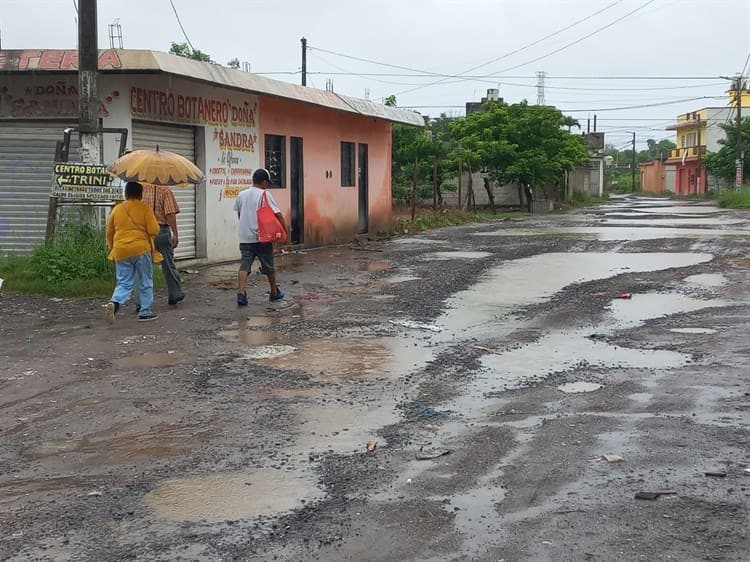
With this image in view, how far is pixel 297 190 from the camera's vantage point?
1948cm

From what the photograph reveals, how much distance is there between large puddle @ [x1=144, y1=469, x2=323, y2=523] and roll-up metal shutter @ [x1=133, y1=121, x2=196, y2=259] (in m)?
10.0

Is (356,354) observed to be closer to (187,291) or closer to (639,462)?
(639,462)

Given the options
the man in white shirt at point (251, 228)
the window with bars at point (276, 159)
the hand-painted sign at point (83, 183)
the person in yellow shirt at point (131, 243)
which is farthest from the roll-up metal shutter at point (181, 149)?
the person in yellow shirt at point (131, 243)

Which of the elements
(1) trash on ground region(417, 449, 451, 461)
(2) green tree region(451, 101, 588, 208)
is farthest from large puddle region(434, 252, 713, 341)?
(2) green tree region(451, 101, 588, 208)

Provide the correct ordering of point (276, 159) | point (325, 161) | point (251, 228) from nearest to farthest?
point (251, 228) < point (276, 159) < point (325, 161)

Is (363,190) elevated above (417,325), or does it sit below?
above

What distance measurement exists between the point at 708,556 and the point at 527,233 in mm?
21597

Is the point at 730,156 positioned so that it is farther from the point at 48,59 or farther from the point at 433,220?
the point at 48,59

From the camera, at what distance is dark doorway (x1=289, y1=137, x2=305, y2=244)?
760 inches

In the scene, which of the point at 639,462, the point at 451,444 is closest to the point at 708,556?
the point at 639,462

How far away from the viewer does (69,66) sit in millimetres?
12688

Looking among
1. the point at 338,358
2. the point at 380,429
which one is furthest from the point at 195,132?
the point at 380,429

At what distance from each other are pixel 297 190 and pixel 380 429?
46.5 ft

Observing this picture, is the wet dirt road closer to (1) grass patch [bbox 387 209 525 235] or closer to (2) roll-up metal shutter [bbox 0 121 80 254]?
(2) roll-up metal shutter [bbox 0 121 80 254]
